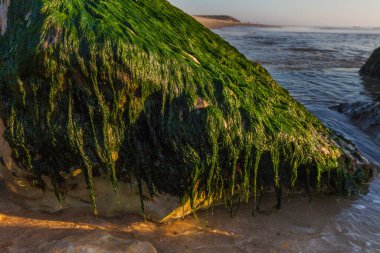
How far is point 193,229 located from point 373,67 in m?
9.62

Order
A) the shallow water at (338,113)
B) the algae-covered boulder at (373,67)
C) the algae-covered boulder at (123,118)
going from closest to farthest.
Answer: the algae-covered boulder at (123,118) → the shallow water at (338,113) → the algae-covered boulder at (373,67)

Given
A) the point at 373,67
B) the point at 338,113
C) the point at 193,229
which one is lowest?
the point at 193,229

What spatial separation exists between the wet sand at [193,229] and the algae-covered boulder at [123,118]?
0.14 meters

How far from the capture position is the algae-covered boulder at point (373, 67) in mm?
9664

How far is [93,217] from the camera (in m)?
2.48

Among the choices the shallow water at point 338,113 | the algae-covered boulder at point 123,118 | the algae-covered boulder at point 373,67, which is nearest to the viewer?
the algae-covered boulder at point 123,118

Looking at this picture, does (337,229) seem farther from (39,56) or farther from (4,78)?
(4,78)

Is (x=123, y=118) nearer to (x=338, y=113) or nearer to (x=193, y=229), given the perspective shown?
(x=193, y=229)

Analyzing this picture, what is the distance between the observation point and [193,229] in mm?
2453

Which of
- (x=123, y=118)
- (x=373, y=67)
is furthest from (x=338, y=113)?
(x=373, y=67)

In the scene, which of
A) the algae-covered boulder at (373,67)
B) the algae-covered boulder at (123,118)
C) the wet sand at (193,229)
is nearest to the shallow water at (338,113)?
the wet sand at (193,229)

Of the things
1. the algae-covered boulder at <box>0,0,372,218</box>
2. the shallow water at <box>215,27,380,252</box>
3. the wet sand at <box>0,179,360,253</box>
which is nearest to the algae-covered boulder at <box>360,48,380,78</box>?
the shallow water at <box>215,27,380,252</box>

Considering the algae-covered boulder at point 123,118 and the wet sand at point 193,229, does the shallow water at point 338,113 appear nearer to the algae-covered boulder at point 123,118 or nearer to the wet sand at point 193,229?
the wet sand at point 193,229

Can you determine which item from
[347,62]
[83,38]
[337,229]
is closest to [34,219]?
[83,38]
